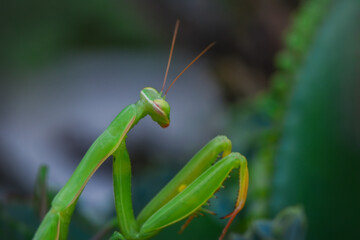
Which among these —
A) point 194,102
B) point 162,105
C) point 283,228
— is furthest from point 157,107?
point 194,102

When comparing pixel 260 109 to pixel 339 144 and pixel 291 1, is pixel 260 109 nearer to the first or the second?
pixel 339 144

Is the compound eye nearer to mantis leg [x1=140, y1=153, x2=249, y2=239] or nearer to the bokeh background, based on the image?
mantis leg [x1=140, y1=153, x2=249, y2=239]

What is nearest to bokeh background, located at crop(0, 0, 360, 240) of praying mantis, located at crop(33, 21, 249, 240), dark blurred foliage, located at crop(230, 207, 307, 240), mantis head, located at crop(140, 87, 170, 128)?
dark blurred foliage, located at crop(230, 207, 307, 240)

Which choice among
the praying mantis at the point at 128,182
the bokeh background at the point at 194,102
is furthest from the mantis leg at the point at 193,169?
the bokeh background at the point at 194,102

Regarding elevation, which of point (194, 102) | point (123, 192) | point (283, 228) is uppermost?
point (194, 102)

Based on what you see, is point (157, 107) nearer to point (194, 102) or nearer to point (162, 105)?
point (162, 105)

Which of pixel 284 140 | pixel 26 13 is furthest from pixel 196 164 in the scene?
pixel 26 13
